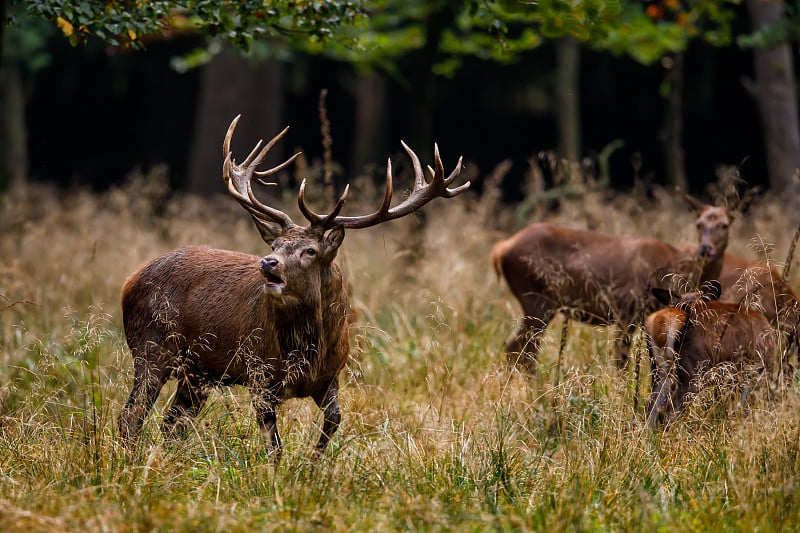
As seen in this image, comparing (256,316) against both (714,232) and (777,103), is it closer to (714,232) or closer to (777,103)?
(714,232)

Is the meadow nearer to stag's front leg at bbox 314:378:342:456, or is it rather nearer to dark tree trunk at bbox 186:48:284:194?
stag's front leg at bbox 314:378:342:456

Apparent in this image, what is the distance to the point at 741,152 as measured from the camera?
1900 cm

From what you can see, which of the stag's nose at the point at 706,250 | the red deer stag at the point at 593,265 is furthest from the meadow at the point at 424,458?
the stag's nose at the point at 706,250

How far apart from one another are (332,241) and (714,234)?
11.0 ft

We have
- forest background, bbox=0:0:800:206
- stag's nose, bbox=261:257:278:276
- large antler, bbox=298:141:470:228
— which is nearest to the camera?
stag's nose, bbox=261:257:278:276

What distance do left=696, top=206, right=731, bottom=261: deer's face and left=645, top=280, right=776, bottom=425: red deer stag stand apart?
1.72 m

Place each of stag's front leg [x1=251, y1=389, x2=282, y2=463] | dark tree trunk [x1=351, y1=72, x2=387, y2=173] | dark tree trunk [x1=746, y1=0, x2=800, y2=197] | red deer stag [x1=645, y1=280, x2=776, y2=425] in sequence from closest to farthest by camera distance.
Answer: stag's front leg [x1=251, y1=389, x2=282, y2=463] < red deer stag [x1=645, y1=280, x2=776, y2=425] < dark tree trunk [x1=746, y1=0, x2=800, y2=197] < dark tree trunk [x1=351, y1=72, x2=387, y2=173]

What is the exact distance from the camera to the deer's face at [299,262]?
511 centimetres

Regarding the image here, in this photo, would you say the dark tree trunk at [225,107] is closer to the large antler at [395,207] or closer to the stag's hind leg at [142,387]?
the stag's hind leg at [142,387]

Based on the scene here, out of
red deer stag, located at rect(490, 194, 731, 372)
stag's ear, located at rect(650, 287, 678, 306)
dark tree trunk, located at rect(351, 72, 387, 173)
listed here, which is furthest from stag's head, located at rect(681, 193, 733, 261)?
dark tree trunk, located at rect(351, 72, 387, 173)

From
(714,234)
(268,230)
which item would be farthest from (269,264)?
(714,234)

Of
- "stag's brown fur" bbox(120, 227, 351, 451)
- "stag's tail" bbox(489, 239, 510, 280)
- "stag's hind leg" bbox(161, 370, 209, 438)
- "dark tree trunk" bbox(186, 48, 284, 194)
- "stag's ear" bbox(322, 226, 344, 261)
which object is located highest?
"dark tree trunk" bbox(186, 48, 284, 194)

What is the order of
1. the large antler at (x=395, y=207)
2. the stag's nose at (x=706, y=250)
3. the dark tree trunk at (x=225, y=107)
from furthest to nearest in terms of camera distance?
the dark tree trunk at (x=225, y=107), the stag's nose at (x=706, y=250), the large antler at (x=395, y=207)

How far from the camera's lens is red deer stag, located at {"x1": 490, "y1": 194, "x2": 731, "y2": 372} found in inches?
296
